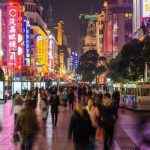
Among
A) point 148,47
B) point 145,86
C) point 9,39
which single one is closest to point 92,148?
point 145,86

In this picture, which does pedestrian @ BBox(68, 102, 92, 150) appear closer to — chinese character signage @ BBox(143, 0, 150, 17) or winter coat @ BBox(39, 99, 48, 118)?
winter coat @ BBox(39, 99, 48, 118)

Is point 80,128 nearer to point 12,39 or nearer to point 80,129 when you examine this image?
point 80,129

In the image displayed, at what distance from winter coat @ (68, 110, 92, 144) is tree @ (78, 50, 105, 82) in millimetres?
144759

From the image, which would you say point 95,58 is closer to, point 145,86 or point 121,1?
point 121,1

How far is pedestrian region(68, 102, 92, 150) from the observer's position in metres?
13.9

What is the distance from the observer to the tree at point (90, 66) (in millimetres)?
161850

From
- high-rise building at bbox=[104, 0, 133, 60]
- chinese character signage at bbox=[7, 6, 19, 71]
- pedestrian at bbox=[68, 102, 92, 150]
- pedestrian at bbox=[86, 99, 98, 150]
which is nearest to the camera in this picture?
pedestrian at bbox=[68, 102, 92, 150]

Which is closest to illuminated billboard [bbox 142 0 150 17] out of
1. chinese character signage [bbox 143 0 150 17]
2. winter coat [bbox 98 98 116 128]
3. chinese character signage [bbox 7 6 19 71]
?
chinese character signage [bbox 143 0 150 17]

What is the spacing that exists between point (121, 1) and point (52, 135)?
581 ft

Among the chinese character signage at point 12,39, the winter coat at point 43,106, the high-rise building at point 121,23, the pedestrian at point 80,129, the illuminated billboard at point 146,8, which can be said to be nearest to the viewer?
the pedestrian at point 80,129

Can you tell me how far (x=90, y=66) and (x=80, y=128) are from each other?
14958 centimetres

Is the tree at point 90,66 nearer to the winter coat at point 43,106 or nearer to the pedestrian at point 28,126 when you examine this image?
the winter coat at point 43,106

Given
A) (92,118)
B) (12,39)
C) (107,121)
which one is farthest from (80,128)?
(12,39)

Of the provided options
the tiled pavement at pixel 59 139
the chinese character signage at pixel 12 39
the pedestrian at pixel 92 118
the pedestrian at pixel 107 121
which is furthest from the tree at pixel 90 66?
the pedestrian at pixel 92 118
